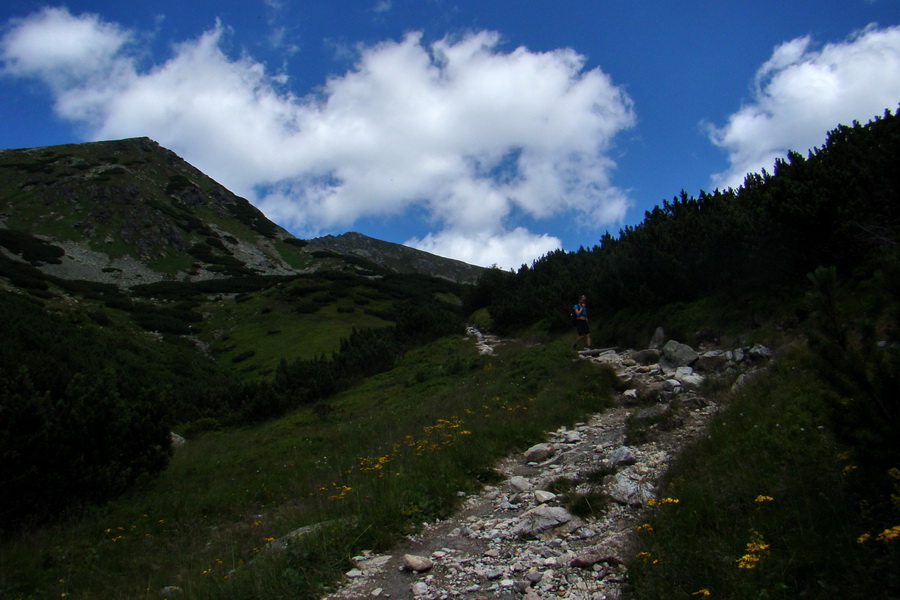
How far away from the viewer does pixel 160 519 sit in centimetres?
891

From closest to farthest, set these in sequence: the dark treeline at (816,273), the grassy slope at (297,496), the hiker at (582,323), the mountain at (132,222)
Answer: the dark treeline at (816,273)
the grassy slope at (297,496)
the hiker at (582,323)
the mountain at (132,222)

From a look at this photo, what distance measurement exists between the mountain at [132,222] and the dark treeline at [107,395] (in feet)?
127

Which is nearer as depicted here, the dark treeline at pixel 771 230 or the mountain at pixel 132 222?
the dark treeline at pixel 771 230

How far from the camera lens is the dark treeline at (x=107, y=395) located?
902 cm

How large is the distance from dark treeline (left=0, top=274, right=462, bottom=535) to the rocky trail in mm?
8031

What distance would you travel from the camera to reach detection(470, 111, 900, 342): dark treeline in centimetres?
1173

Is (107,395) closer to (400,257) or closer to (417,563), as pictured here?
(417,563)

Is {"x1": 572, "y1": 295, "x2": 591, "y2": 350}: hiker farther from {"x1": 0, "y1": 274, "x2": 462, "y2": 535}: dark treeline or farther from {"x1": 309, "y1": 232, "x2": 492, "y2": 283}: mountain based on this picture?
{"x1": 309, "y1": 232, "x2": 492, "y2": 283}: mountain

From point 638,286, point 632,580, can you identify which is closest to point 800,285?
point 638,286

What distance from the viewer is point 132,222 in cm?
7919

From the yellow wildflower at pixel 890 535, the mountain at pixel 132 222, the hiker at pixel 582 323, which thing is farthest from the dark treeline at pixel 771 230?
the mountain at pixel 132 222

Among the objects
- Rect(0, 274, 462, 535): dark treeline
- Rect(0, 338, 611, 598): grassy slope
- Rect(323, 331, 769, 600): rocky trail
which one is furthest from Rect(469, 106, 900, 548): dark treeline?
Rect(0, 274, 462, 535): dark treeline

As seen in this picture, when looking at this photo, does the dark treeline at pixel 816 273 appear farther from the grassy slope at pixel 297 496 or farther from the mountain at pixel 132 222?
the mountain at pixel 132 222

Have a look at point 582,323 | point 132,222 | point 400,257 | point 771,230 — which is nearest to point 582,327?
point 582,323
